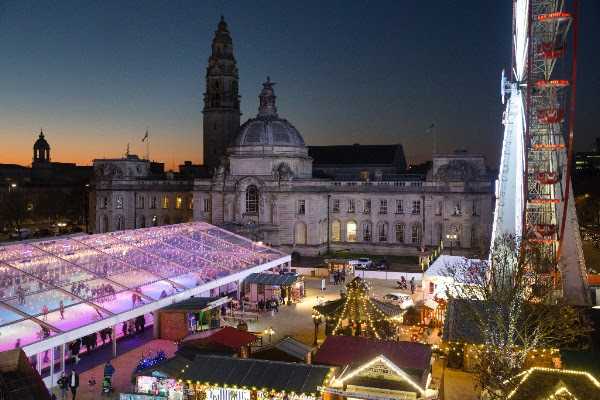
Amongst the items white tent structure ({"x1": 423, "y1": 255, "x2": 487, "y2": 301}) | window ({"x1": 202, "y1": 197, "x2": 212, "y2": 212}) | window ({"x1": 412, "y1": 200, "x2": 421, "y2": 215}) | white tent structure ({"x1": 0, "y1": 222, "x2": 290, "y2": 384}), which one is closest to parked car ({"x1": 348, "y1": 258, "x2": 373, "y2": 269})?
Result: window ({"x1": 412, "y1": 200, "x2": 421, "y2": 215})

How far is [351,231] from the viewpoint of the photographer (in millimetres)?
62156

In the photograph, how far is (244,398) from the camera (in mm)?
18562

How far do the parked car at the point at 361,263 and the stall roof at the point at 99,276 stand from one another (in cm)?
1003

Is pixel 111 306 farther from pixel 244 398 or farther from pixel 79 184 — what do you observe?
pixel 79 184

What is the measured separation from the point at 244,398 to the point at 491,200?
4296 centimetres

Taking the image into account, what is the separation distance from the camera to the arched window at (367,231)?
6134 cm

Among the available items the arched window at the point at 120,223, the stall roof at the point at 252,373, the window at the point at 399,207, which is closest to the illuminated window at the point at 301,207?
the window at the point at 399,207

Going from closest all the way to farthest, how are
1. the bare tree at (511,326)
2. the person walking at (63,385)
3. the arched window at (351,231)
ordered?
the bare tree at (511,326)
the person walking at (63,385)
the arched window at (351,231)

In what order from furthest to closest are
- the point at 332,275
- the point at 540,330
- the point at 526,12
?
1. the point at 332,275
2. the point at 526,12
3. the point at 540,330

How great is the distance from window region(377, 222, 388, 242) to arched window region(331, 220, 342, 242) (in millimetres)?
4065

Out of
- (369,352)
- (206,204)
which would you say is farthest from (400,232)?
(369,352)

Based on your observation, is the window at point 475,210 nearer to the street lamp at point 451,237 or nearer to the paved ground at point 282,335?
the street lamp at point 451,237

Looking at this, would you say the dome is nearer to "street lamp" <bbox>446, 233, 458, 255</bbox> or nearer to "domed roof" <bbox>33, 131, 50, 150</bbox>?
"domed roof" <bbox>33, 131, 50, 150</bbox>

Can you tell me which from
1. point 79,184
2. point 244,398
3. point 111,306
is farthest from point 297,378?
point 79,184
